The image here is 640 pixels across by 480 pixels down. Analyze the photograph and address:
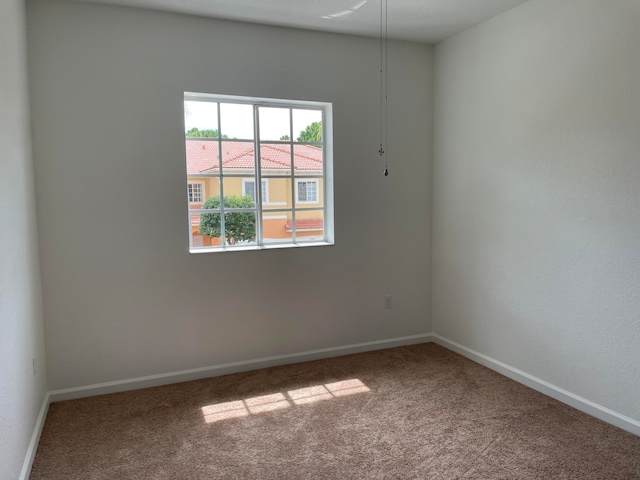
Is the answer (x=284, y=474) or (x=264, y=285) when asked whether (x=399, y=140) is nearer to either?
(x=264, y=285)

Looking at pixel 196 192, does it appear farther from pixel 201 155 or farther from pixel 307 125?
pixel 307 125

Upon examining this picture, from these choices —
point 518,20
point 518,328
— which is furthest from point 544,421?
point 518,20

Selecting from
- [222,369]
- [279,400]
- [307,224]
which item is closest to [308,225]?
[307,224]

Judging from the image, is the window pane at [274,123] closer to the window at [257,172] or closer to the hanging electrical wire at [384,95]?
the window at [257,172]

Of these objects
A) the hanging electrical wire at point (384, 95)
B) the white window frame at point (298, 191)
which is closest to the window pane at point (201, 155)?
the white window frame at point (298, 191)

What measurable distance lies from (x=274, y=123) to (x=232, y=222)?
83 centimetres

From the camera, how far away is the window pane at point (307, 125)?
11.6ft

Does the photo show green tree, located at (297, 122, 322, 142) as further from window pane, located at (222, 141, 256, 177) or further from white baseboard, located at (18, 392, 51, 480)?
white baseboard, located at (18, 392, 51, 480)

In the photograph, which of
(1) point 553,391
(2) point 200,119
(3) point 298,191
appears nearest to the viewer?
(1) point 553,391

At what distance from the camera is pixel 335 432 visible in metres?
2.47

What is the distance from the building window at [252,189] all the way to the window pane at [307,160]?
293mm

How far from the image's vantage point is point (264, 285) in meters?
3.39

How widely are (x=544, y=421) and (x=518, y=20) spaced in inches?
99.2

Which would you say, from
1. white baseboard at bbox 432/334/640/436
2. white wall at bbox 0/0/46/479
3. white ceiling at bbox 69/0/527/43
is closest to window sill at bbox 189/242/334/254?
white wall at bbox 0/0/46/479
